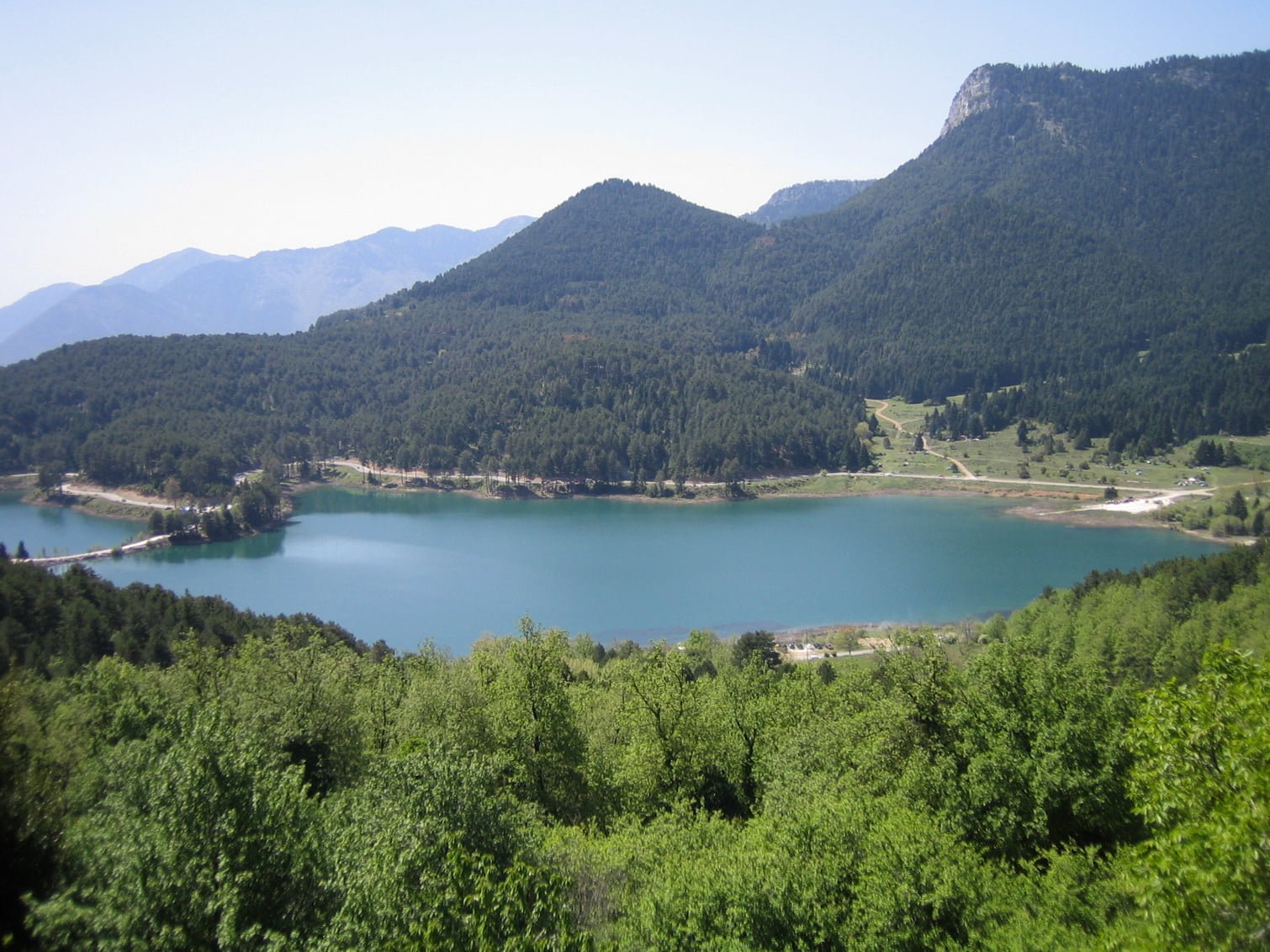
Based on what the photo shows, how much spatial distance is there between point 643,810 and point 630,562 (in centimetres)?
4650

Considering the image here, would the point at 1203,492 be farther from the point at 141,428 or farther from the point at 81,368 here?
the point at 81,368

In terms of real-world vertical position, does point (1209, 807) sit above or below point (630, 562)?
above

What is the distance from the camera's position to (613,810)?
14781mm

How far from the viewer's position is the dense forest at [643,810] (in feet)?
23.3

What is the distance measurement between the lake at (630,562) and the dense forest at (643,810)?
27.5m

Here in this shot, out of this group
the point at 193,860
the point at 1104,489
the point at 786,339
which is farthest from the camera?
the point at 786,339

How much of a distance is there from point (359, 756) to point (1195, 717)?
1355cm

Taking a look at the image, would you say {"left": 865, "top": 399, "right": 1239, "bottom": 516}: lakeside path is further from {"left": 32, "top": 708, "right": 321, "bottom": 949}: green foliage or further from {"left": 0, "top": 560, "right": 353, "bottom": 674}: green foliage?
{"left": 32, "top": 708, "right": 321, "bottom": 949}: green foliage

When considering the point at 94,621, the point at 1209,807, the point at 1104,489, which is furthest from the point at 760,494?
the point at 1209,807

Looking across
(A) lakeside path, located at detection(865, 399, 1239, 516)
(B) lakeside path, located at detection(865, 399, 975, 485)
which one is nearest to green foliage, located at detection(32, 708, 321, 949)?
(A) lakeside path, located at detection(865, 399, 1239, 516)

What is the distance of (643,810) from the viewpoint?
14656 millimetres

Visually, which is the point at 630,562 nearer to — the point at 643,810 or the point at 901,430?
the point at 643,810

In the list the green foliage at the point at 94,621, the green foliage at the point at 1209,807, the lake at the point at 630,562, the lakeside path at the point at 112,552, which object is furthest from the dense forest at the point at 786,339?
the green foliage at the point at 1209,807

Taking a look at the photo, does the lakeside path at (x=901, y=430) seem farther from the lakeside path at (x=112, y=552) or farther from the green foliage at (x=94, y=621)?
the lakeside path at (x=112, y=552)
